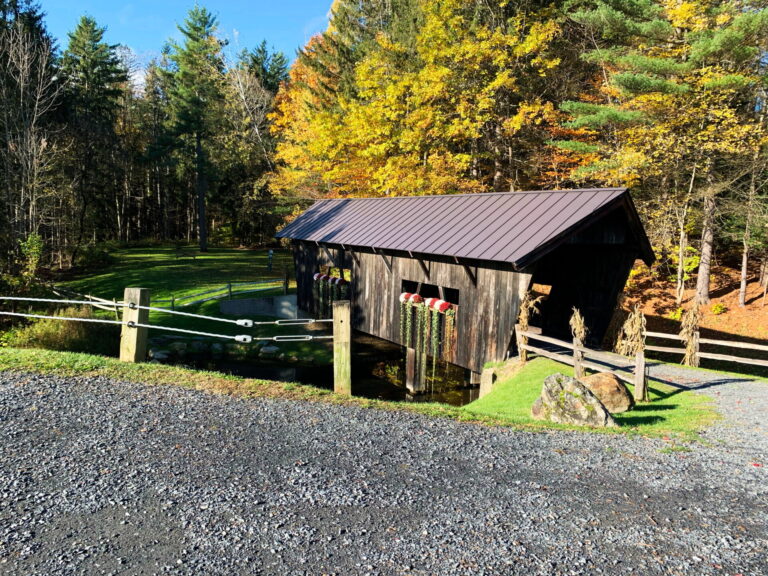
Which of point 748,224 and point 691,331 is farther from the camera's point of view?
point 748,224

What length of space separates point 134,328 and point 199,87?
115 ft

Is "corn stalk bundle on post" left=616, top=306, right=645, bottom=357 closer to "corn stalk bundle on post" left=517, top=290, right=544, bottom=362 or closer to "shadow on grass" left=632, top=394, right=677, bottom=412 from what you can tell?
"shadow on grass" left=632, top=394, right=677, bottom=412

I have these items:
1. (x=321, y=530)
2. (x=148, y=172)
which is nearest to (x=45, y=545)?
(x=321, y=530)

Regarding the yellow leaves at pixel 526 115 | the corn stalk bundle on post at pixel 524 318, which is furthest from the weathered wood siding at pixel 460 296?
the yellow leaves at pixel 526 115

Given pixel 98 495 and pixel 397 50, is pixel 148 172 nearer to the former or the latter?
pixel 397 50

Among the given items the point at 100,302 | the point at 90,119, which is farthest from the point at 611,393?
the point at 90,119

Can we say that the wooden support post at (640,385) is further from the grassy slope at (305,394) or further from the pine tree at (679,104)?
the pine tree at (679,104)

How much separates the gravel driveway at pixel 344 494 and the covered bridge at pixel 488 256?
4658mm

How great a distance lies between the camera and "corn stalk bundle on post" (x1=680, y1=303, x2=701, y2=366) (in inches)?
396

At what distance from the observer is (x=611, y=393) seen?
8.48m

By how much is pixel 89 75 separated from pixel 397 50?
26.5 metres

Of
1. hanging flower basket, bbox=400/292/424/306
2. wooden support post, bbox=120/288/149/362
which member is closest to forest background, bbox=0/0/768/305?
wooden support post, bbox=120/288/149/362

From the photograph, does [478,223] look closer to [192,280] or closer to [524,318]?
[524,318]

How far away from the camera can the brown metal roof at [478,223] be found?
10398 millimetres
